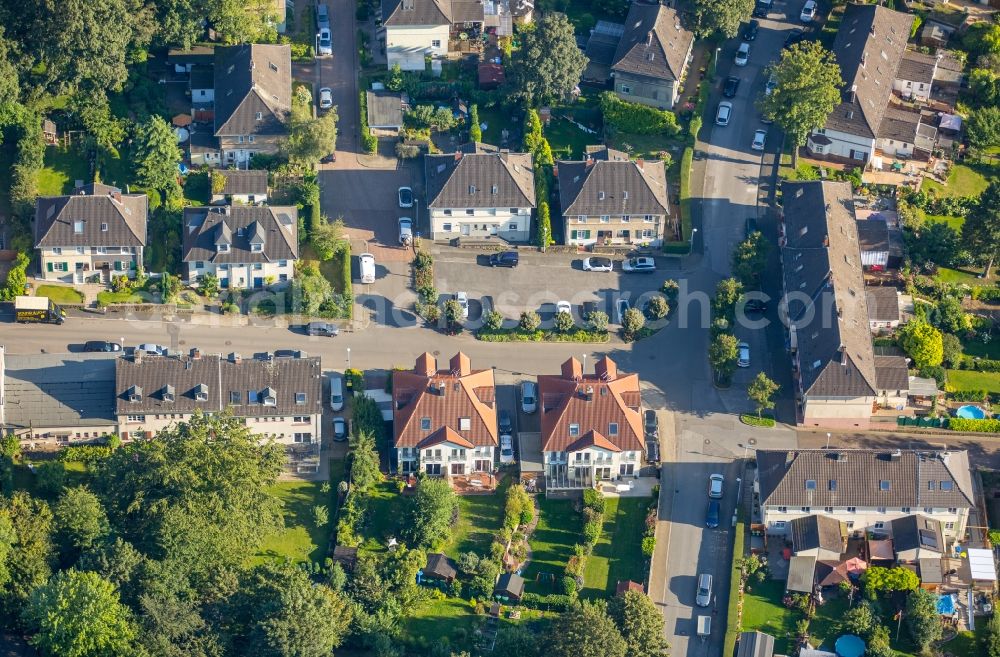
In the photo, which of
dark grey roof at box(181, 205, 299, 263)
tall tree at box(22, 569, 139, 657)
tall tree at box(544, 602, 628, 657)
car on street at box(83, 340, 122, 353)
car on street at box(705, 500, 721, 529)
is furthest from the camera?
dark grey roof at box(181, 205, 299, 263)

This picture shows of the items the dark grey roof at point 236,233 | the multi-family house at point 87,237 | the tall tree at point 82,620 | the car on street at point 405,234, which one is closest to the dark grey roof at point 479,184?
the car on street at point 405,234

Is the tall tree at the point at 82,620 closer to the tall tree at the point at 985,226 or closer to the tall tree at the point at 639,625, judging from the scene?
the tall tree at the point at 639,625

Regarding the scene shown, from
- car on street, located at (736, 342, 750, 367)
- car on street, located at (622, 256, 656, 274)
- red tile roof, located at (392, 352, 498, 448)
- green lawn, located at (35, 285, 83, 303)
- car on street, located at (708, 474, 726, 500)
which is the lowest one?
car on street, located at (708, 474, 726, 500)

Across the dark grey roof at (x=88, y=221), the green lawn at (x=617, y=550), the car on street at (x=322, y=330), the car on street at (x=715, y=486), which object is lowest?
the green lawn at (x=617, y=550)

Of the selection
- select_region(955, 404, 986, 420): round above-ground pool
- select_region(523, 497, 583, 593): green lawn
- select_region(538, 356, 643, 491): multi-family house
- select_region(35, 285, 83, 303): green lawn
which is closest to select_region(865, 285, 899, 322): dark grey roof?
select_region(955, 404, 986, 420): round above-ground pool

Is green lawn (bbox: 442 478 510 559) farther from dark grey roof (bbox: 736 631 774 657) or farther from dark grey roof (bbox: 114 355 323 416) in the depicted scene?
dark grey roof (bbox: 736 631 774 657)

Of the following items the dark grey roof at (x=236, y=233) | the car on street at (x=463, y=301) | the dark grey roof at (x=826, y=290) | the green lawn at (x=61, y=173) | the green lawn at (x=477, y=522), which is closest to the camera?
the green lawn at (x=477, y=522)
